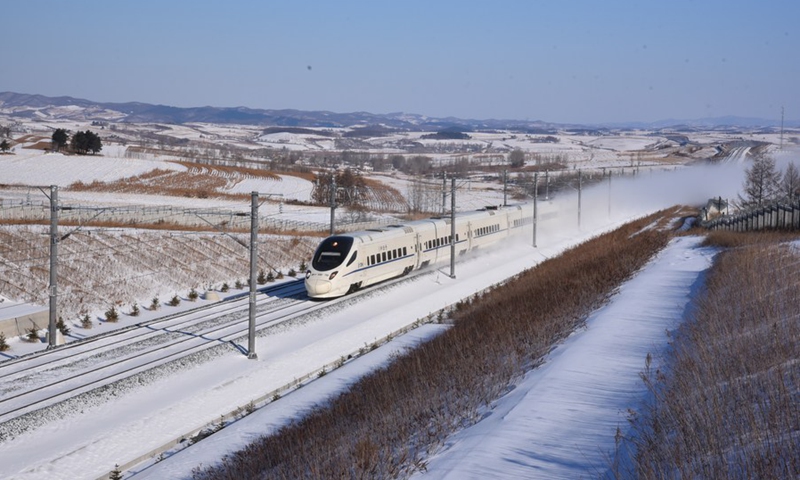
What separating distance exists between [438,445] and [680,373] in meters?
3.42

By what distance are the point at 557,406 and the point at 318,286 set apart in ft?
66.4

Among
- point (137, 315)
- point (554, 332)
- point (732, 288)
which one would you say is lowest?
point (137, 315)

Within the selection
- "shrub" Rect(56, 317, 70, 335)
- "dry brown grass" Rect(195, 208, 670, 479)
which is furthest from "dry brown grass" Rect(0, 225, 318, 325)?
"dry brown grass" Rect(195, 208, 670, 479)

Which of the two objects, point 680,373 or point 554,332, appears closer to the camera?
point 680,373

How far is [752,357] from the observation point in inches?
430

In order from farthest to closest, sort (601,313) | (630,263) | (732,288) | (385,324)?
(630,263), (385,324), (601,313), (732,288)

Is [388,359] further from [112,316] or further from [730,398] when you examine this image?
[730,398]

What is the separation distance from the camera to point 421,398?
46.8 feet

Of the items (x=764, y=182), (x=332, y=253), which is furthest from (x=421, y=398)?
(x=764, y=182)

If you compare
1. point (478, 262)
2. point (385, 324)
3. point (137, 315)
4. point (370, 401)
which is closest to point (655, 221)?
point (478, 262)

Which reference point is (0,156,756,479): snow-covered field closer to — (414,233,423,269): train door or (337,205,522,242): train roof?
(414,233,423,269): train door

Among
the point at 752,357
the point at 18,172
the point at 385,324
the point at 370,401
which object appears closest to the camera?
the point at 752,357

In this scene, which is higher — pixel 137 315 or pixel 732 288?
pixel 732 288

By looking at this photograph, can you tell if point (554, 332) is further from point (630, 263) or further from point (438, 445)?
point (630, 263)
